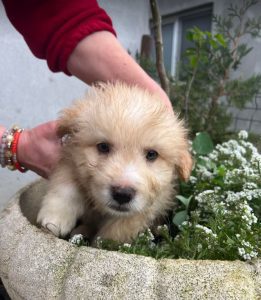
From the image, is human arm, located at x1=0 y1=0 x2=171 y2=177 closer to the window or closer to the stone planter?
the stone planter

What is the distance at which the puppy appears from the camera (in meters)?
1.33

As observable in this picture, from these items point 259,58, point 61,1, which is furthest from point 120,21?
point 61,1

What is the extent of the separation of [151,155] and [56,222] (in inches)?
15.4

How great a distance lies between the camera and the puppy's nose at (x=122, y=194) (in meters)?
1.27

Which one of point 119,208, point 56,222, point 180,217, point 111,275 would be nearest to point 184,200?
point 180,217

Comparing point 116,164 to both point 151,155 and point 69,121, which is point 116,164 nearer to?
point 151,155

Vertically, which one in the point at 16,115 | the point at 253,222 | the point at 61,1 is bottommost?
the point at 16,115

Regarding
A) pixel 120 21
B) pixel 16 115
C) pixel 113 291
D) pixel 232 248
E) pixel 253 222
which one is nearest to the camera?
pixel 113 291

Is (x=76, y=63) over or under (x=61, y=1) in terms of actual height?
under

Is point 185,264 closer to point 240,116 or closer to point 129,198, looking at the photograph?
point 129,198

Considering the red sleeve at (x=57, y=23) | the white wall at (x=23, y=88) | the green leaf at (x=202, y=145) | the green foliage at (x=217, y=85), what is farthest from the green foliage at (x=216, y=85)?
the red sleeve at (x=57, y=23)

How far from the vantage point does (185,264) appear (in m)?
0.99

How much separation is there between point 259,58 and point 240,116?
0.71 metres

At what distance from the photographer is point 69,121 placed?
150cm
